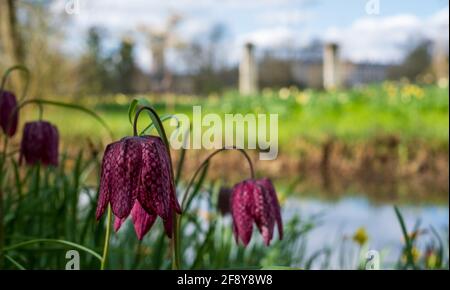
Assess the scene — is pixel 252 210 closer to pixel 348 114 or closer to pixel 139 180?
pixel 139 180

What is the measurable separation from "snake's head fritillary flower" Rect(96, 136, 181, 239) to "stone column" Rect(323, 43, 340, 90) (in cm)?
1156

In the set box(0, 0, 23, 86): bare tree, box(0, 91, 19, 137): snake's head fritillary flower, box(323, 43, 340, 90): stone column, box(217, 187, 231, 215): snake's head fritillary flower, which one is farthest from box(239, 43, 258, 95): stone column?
box(0, 91, 19, 137): snake's head fritillary flower

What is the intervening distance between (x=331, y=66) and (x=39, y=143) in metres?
11.9

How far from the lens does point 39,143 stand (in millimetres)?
1246

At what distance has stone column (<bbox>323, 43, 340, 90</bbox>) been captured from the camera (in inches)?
485

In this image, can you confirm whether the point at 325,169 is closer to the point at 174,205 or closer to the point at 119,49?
the point at 174,205

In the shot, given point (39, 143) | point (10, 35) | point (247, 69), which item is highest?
point (247, 69)

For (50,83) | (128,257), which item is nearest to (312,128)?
(50,83)

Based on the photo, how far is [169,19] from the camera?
37.8ft

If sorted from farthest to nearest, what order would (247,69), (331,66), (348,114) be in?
(331,66) < (247,69) < (348,114)

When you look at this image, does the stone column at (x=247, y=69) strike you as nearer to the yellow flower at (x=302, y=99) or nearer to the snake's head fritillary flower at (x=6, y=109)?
the yellow flower at (x=302, y=99)

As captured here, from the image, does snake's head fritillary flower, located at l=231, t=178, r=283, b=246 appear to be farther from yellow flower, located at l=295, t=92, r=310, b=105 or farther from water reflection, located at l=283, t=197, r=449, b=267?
yellow flower, located at l=295, t=92, r=310, b=105

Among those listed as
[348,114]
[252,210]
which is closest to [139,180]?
[252,210]
